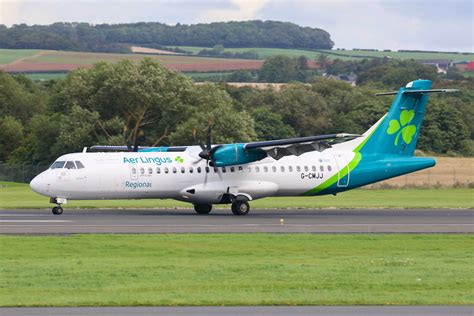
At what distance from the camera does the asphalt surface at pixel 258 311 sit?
53.6ft

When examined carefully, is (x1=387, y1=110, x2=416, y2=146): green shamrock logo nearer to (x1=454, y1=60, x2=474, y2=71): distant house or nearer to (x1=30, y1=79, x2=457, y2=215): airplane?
(x1=30, y1=79, x2=457, y2=215): airplane

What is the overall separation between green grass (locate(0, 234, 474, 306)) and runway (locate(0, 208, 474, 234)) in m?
1.73

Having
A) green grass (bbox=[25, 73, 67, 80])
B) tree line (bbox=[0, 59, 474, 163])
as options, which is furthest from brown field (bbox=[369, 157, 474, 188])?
green grass (bbox=[25, 73, 67, 80])

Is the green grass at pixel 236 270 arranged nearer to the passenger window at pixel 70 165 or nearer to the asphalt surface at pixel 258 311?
the asphalt surface at pixel 258 311

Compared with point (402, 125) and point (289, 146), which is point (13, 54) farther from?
point (289, 146)

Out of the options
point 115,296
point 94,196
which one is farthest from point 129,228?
point 115,296

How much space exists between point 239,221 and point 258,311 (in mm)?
19519

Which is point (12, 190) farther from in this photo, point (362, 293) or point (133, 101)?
point (362, 293)

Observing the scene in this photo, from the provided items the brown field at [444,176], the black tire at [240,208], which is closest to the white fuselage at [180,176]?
the black tire at [240,208]

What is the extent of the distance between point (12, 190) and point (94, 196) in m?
26.0

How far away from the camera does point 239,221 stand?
119 ft

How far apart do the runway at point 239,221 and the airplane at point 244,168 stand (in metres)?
0.89

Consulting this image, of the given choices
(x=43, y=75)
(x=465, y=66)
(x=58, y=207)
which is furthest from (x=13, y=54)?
(x=58, y=207)

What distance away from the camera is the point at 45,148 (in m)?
79.8
